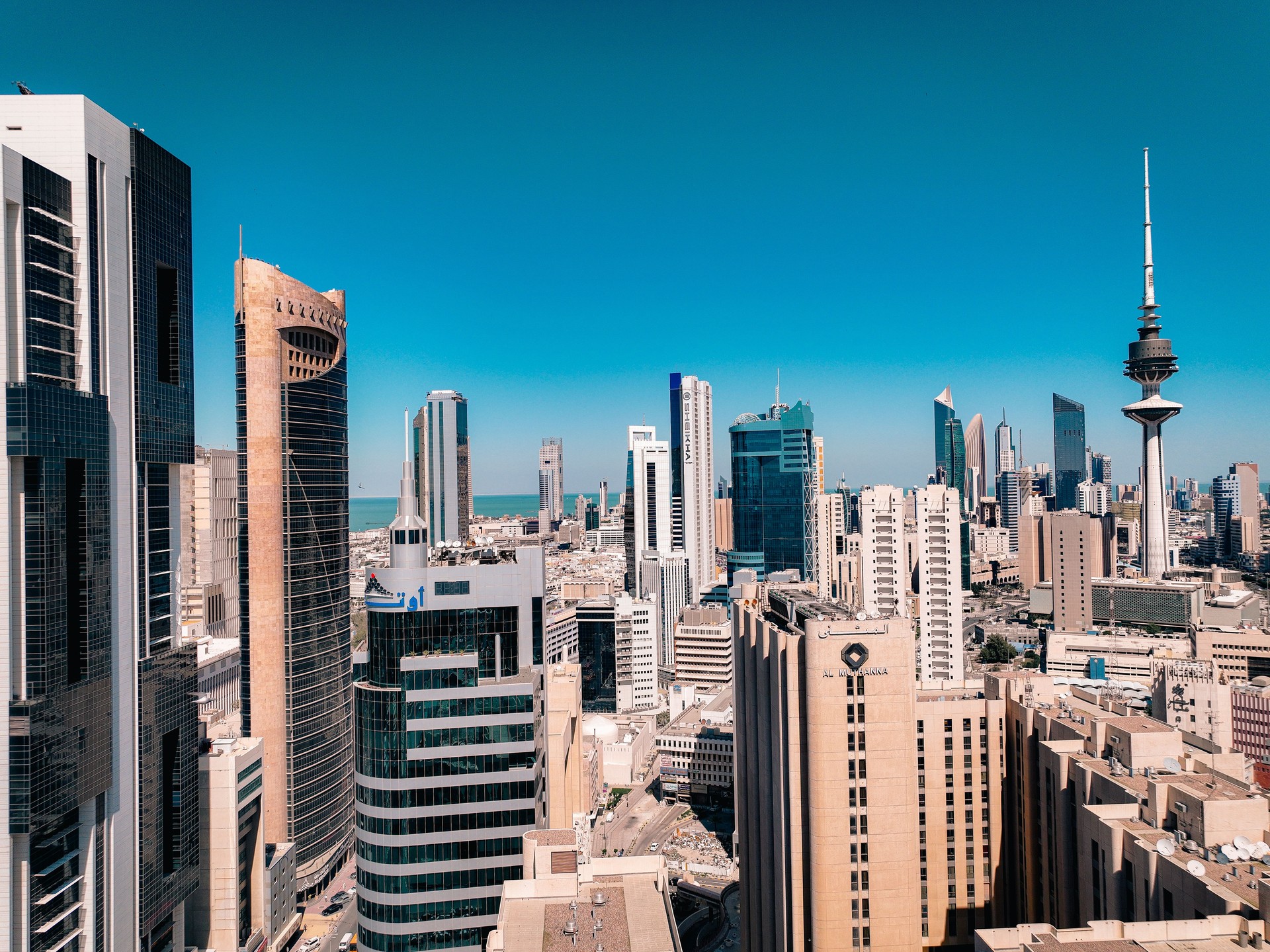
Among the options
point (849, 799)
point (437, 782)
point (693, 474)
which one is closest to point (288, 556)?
point (437, 782)

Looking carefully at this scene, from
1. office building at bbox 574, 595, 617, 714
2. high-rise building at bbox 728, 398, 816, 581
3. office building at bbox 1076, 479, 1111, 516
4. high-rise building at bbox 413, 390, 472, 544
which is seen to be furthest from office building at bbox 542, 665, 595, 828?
office building at bbox 1076, 479, 1111, 516

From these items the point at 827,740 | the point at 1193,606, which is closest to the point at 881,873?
the point at 827,740

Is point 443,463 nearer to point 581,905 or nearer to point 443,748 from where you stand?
point 443,748

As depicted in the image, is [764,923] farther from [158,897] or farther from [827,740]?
[158,897]

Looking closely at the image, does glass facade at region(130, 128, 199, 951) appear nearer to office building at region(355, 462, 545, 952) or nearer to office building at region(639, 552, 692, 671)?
office building at region(355, 462, 545, 952)

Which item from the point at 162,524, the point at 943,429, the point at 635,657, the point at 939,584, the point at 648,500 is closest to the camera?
the point at 162,524

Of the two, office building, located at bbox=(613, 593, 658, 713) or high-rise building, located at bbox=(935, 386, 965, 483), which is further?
high-rise building, located at bbox=(935, 386, 965, 483)
